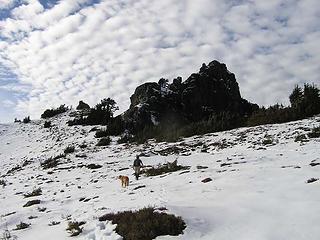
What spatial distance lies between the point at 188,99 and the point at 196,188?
35.8 metres

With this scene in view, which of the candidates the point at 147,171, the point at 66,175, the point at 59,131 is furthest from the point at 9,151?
the point at 147,171

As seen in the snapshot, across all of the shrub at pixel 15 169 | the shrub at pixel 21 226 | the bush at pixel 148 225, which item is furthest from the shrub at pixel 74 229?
the shrub at pixel 15 169

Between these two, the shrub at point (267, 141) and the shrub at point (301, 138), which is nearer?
the shrub at point (301, 138)

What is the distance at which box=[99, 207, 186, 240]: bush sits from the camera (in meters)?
8.66

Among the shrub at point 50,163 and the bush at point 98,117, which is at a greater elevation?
the bush at point 98,117

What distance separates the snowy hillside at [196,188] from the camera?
9070 millimetres

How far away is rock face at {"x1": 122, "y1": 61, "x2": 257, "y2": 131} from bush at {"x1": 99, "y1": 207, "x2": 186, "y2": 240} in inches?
1397

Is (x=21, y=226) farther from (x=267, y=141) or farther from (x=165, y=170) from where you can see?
(x=267, y=141)

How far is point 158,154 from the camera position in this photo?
32000 millimetres

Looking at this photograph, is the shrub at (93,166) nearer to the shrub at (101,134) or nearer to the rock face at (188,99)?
the shrub at (101,134)

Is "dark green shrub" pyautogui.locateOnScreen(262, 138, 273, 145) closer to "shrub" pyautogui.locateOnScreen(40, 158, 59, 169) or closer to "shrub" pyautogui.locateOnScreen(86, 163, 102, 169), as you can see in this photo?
"shrub" pyautogui.locateOnScreen(86, 163, 102, 169)

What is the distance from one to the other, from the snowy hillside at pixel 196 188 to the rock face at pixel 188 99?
7.74 meters

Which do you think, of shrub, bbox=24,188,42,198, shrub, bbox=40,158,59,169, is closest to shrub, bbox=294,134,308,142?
shrub, bbox=24,188,42,198

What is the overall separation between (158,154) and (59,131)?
870 inches
